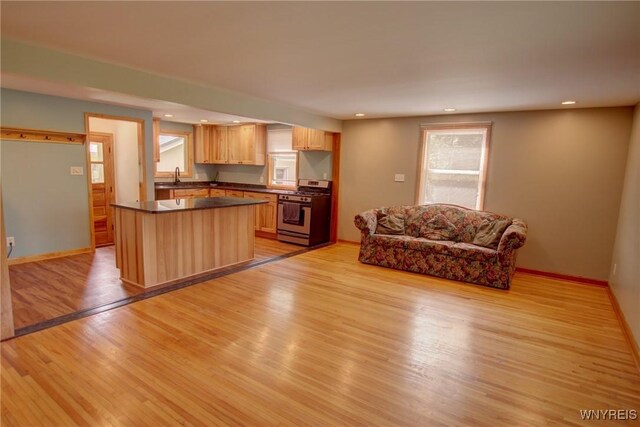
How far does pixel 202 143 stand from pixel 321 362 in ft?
20.4

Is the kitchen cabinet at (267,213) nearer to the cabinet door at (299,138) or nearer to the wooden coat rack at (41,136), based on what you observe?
the cabinet door at (299,138)

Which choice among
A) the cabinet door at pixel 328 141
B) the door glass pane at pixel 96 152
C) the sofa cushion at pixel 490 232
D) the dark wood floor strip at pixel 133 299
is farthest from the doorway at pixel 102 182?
the sofa cushion at pixel 490 232

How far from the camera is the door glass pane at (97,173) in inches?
226

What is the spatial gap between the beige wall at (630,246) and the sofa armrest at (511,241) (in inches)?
36.3

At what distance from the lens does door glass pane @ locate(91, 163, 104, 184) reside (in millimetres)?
5730

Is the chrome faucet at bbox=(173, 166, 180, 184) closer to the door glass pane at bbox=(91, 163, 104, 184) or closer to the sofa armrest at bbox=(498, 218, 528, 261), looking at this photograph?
the door glass pane at bbox=(91, 163, 104, 184)

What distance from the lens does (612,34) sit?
2.10 meters

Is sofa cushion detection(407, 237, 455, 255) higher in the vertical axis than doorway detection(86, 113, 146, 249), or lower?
lower

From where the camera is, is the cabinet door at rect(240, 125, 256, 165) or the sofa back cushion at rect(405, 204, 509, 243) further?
the cabinet door at rect(240, 125, 256, 165)

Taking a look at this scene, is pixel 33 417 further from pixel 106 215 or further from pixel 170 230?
pixel 106 215

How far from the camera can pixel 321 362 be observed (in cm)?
248

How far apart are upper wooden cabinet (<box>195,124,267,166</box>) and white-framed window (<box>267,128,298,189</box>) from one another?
0.52ft

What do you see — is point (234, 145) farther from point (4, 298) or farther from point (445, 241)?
point (4, 298)

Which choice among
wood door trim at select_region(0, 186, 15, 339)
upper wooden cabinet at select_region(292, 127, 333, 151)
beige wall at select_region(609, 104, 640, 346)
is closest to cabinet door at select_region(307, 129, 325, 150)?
upper wooden cabinet at select_region(292, 127, 333, 151)
